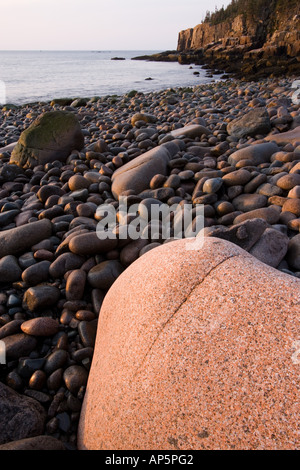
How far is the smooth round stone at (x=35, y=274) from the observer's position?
2516 mm

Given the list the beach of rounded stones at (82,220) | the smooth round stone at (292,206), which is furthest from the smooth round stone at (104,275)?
the smooth round stone at (292,206)

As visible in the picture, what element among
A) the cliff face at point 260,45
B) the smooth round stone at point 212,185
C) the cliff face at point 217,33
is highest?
the cliff face at point 217,33

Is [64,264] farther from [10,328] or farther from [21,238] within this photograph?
[10,328]

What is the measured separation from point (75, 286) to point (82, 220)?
101cm

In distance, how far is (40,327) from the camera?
Result: 80.5 inches

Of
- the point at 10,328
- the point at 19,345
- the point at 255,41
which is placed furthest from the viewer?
the point at 255,41

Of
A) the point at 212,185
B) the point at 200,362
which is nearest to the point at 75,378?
the point at 200,362

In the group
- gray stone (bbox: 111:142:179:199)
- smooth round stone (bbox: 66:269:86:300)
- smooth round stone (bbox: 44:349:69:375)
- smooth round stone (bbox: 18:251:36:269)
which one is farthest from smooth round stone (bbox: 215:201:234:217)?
smooth round stone (bbox: 44:349:69:375)

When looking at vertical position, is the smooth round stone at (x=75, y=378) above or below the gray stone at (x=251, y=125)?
below

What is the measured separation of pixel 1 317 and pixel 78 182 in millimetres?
2159

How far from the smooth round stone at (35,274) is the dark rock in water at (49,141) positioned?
3.02 m

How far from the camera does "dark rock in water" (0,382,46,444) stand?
147 centimetres

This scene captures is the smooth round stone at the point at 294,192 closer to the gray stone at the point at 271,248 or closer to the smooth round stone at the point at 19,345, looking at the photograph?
the gray stone at the point at 271,248

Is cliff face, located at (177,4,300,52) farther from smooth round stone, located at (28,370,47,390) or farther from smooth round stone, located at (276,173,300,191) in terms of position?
smooth round stone, located at (28,370,47,390)
